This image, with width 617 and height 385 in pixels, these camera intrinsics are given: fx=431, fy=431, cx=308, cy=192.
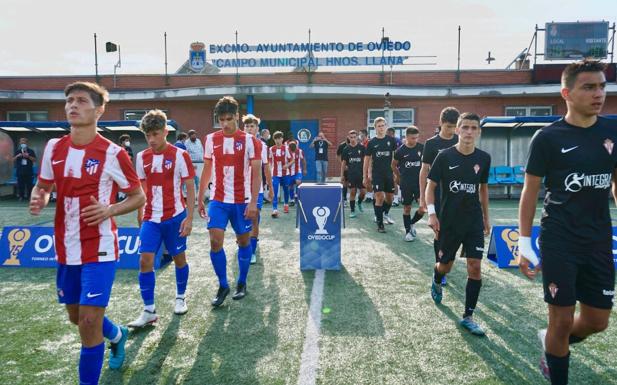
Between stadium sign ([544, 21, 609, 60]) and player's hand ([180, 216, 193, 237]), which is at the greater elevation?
stadium sign ([544, 21, 609, 60])

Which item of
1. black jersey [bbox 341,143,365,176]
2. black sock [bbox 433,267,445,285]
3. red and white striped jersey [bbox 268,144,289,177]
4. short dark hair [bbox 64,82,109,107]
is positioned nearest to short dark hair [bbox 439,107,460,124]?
black sock [bbox 433,267,445,285]

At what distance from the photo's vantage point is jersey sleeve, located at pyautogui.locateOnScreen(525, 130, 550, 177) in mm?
2871

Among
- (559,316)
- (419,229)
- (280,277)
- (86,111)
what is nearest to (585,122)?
(559,316)

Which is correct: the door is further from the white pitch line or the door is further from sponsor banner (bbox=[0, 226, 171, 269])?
the white pitch line

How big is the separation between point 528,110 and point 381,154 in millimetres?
14426

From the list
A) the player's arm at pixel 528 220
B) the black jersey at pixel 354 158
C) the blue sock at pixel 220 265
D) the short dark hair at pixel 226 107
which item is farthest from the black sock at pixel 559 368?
the black jersey at pixel 354 158

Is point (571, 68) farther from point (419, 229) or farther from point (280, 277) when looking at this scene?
point (419, 229)

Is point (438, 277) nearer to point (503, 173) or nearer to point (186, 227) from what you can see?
point (186, 227)

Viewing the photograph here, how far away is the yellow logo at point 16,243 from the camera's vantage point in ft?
22.0

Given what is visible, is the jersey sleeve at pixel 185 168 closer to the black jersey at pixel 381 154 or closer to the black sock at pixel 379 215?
the black jersey at pixel 381 154

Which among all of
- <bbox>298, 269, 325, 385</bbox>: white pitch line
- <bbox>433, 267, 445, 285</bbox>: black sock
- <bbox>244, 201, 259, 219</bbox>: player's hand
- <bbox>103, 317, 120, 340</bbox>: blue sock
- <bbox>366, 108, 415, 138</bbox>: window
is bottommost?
<bbox>298, 269, 325, 385</bbox>: white pitch line

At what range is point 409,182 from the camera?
8.36 meters

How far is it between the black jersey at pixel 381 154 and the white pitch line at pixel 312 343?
172 inches

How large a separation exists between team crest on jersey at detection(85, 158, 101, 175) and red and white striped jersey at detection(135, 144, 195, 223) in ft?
5.50
